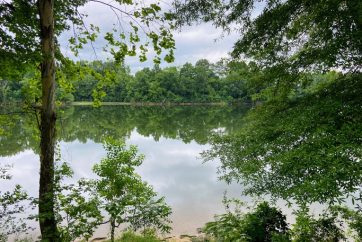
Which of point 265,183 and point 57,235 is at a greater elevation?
point 265,183

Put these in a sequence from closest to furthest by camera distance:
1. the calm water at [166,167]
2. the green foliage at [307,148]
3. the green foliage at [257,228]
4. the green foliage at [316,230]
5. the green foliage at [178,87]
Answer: the green foliage at [307,148]
the green foliage at [316,230]
the green foliage at [257,228]
the calm water at [166,167]
the green foliage at [178,87]

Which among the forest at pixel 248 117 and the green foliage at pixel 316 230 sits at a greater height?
the forest at pixel 248 117

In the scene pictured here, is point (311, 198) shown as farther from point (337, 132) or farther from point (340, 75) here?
point (340, 75)

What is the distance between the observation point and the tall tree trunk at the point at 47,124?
480 cm

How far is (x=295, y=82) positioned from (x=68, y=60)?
20.4 ft

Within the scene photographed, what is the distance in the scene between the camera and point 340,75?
793 cm

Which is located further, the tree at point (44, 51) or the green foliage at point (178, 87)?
the green foliage at point (178, 87)

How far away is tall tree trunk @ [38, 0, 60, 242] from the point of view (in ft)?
15.8

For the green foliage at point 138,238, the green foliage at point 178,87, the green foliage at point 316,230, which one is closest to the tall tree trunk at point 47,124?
the green foliage at point 138,238

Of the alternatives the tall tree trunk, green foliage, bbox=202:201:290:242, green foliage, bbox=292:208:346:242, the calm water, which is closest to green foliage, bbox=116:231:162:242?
green foliage, bbox=202:201:290:242

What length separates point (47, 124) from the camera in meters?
4.96

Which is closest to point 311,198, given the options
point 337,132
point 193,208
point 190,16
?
point 337,132

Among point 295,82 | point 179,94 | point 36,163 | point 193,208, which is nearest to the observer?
point 295,82

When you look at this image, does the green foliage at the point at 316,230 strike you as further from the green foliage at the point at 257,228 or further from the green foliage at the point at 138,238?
the green foliage at the point at 138,238
